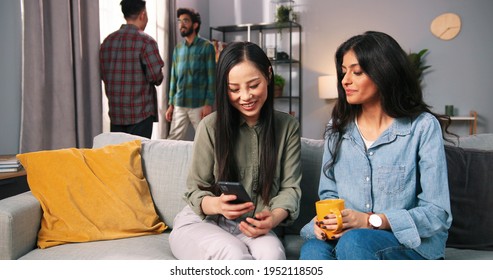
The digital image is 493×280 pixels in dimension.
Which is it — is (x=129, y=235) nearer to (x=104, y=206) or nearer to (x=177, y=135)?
(x=104, y=206)

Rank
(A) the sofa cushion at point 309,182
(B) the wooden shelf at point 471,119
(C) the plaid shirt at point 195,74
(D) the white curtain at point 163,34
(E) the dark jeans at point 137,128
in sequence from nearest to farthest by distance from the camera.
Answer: (A) the sofa cushion at point 309,182 < (E) the dark jeans at point 137,128 < (C) the plaid shirt at point 195,74 < (D) the white curtain at point 163,34 < (B) the wooden shelf at point 471,119

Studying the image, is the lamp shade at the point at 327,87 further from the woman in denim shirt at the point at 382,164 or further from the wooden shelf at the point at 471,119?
the woman in denim shirt at the point at 382,164

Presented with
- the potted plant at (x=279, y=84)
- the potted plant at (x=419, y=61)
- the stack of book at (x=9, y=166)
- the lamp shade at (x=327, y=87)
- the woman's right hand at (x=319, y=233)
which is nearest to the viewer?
the woman's right hand at (x=319, y=233)

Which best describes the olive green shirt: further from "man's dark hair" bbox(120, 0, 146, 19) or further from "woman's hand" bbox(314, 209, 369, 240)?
"man's dark hair" bbox(120, 0, 146, 19)

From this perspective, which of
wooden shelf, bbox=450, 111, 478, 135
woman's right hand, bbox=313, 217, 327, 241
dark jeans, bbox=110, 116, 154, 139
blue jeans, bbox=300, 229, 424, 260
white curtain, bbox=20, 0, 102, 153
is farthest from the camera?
wooden shelf, bbox=450, 111, 478, 135

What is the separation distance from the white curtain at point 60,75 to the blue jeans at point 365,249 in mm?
1968

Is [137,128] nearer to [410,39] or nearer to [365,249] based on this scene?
[365,249]

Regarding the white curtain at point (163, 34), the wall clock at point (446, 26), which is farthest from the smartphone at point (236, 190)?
the wall clock at point (446, 26)

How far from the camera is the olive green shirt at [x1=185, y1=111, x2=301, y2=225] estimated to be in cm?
152

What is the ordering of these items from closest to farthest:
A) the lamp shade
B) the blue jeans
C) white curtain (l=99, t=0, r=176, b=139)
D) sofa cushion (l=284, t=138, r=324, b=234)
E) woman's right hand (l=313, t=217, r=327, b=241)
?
the blue jeans < woman's right hand (l=313, t=217, r=327, b=241) < sofa cushion (l=284, t=138, r=324, b=234) < white curtain (l=99, t=0, r=176, b=139) < the lamp shade

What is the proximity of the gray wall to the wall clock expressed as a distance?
6cm

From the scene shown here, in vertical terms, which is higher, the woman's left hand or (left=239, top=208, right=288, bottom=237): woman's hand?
the woman's left hand

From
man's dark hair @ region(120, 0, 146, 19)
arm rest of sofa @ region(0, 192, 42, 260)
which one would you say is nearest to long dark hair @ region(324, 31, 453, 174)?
arm rest of sofa @ region(0, 192, 42, 260)

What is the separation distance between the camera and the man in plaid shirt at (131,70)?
9.82ft
